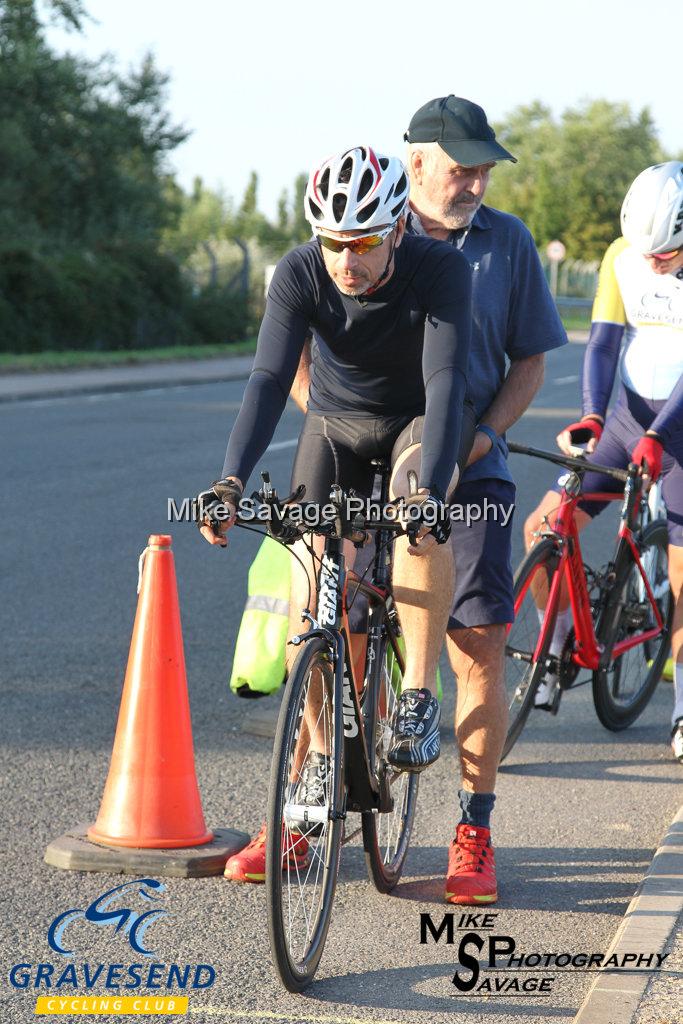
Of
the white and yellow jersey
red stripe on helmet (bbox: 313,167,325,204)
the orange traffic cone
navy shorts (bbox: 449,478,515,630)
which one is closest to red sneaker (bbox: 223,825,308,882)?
the orange traffic cone

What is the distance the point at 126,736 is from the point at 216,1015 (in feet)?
4.02

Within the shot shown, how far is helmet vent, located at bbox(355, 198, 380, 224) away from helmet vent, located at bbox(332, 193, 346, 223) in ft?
0.14

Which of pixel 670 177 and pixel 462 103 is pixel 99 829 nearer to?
pixel 462 103

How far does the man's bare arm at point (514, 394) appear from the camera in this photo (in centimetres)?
458

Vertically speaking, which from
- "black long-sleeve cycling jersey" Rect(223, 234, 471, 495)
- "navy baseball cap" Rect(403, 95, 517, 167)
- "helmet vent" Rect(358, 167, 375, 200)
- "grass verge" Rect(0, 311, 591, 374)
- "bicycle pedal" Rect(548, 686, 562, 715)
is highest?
"navy baseball cap" Rect(403, 95, 517, 167)

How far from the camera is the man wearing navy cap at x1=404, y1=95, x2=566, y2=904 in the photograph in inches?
175

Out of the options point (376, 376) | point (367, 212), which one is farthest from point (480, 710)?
point (367, 212)

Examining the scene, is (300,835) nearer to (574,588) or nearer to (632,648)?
(574,588)

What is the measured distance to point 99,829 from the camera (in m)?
4.57

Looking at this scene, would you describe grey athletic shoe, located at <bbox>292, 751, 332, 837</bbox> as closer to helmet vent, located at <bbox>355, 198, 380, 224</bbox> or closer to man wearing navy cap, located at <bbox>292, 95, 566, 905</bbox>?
man wearing navy cap, located at <bbox>292, 95, 566, 905</bbox>

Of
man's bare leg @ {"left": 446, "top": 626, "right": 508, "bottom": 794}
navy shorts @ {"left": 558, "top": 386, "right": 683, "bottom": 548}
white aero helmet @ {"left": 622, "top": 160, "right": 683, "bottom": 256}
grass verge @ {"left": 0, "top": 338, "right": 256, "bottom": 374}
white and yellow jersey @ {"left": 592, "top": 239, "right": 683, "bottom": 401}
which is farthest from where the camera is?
grass verge @ {"left": 0, "top": 338, "right": 256, "bottom": 374}

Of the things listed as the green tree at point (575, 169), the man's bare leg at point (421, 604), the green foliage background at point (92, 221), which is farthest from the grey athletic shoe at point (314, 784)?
the green tree at point (575, 169)

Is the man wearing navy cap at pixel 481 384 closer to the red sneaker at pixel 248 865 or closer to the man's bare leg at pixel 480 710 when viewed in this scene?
the man's bare leg at pixel 480 710

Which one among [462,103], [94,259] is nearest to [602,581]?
[462,103]
